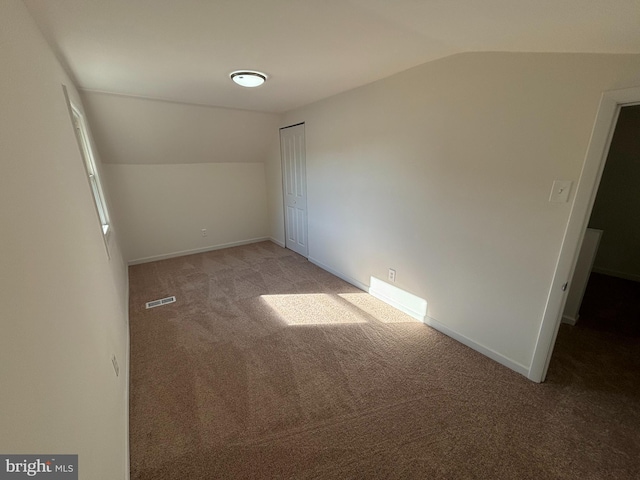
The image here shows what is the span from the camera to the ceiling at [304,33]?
123 centimetres

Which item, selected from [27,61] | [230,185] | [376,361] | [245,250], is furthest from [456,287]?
[230,185]

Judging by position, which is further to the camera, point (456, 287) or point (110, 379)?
point (456, 287)

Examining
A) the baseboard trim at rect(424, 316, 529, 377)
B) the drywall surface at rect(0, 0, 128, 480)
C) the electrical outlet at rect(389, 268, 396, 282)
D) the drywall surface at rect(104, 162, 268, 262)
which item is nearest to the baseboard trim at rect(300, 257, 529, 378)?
the baseboard trim at rect(424, 316, 529, 377)

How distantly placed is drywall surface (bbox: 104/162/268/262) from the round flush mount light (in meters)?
2.49

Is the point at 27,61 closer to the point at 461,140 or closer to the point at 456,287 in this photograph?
the point at 461,140

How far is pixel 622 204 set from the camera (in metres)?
3.33

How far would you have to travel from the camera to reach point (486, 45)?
5.52ft

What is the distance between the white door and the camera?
386 centimetres

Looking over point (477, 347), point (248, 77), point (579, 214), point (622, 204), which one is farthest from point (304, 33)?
point (622, 204)

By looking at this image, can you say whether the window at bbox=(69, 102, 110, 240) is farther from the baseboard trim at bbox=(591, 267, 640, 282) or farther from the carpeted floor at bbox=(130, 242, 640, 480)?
the baseboard trim at bbox=(591, 267, 640, 282)

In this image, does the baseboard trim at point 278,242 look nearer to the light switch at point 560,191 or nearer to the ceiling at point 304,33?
the ceiling at point 304,33

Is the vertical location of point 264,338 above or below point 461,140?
below

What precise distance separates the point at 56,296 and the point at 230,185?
4.07 meters

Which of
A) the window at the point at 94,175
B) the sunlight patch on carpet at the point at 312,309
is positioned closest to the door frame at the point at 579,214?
the sunlight patch on carpet at the point at 312,309
